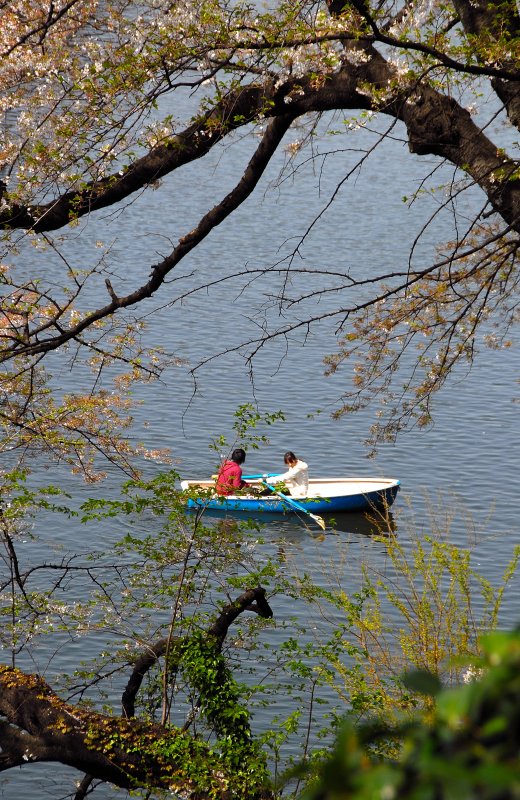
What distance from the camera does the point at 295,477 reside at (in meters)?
17.7

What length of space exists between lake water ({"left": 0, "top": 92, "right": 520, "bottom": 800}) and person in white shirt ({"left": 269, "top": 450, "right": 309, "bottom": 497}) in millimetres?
1049

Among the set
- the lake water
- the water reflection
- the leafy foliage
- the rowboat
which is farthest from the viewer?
the water reflection

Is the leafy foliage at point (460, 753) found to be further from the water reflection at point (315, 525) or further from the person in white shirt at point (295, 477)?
the water reflection at point (315, 525)

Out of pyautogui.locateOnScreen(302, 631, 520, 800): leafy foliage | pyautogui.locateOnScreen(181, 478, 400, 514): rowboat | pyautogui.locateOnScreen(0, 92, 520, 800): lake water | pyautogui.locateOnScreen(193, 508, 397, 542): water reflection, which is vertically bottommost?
pyautogui.locateOnScreen(193, 508, 397, 542): water reflection

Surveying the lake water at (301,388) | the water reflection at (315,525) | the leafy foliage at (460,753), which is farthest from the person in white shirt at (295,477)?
the leafy foliage at (460,753)

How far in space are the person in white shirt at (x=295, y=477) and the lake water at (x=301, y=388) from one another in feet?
3.44

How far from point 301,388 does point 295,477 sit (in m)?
4.89

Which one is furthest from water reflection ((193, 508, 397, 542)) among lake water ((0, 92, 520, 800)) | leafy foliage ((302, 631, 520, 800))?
leafy foliage ((302, 631, 520, 800))

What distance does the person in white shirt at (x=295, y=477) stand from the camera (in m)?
17.5

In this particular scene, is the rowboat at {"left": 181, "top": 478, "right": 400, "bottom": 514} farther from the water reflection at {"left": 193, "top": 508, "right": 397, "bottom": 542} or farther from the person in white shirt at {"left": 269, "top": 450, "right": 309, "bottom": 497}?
the person in white shirt at {"left": 269, "top": 450, "right": 309, "bottom": 497}

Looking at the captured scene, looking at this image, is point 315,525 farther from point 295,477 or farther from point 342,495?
point 295,477

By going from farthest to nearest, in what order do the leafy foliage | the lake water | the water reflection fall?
the water reflection < the lake water < the leafy foliage

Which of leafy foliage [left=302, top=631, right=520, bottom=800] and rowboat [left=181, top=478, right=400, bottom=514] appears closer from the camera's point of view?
leafy foliage [left=302, top=631, right=520, bottom=800]

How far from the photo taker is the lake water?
17.5m
